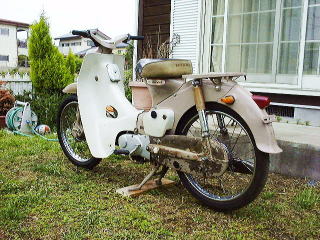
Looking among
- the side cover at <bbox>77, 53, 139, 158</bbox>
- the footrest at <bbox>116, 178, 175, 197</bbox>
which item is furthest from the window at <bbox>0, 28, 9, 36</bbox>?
the footrest at <bbox>116, 178, 175, 197</bbox>

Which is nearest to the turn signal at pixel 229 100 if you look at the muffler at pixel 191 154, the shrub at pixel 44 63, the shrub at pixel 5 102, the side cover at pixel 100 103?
the muffler at pixel 191 154

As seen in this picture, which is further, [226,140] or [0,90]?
[0,90]

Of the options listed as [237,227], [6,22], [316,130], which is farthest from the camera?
[6,22]

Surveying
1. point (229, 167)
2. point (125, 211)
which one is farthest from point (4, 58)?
point (229, 167)

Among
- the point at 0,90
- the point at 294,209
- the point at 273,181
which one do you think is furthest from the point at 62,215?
the point at 0,90

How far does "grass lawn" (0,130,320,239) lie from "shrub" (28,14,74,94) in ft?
13.8

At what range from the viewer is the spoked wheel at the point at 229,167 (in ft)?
7.05

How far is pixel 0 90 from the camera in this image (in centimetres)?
613

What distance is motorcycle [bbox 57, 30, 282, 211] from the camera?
2.18 m

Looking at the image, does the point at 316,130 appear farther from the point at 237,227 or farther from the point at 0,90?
the point at 0,90

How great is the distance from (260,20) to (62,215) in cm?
463

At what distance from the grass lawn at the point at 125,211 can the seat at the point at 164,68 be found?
898mm

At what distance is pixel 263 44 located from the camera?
558 centimetres

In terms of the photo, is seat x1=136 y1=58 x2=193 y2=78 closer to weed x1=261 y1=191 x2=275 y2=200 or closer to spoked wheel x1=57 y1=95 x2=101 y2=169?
spoked wheel x1=57 y1=95 x2=101 y2=169
